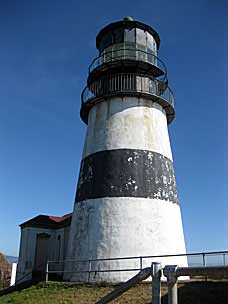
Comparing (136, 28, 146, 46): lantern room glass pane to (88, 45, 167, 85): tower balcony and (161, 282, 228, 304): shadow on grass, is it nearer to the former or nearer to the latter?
(88, 45, 167, 85): tower balcony

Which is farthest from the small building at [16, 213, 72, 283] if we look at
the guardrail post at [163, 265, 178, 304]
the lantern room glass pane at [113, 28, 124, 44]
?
the guardrail post at [163, 265, 178, 304]

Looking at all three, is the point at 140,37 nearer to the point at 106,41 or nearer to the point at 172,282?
the point at 106,41

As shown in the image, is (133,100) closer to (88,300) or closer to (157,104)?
(157,104)

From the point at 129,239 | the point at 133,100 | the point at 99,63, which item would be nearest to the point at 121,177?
the point at 129,239

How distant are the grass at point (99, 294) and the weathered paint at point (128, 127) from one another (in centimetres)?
620

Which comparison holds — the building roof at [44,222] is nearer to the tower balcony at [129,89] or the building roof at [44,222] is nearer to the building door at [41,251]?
the building door at [41,251]

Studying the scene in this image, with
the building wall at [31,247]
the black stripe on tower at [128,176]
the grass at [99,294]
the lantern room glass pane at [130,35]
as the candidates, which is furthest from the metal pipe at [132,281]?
the lantern room glass pane at [130,35]

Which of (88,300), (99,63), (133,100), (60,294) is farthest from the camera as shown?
(99,63)

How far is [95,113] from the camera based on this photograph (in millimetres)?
17281

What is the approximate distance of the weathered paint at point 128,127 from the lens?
15859mm

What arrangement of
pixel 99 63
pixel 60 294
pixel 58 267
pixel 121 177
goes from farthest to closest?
pixel 58 267, pixel 99 63, pixel 121 177, pixel 60 294

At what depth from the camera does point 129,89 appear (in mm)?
16609

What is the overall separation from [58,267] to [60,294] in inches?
261

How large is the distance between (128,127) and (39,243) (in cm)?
1011
